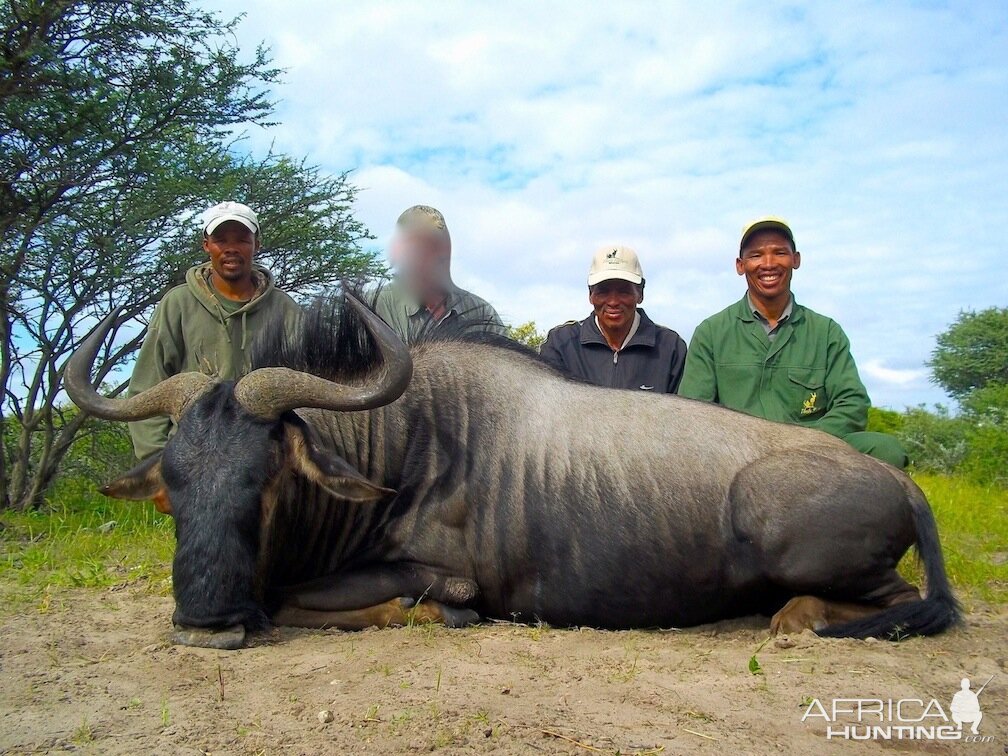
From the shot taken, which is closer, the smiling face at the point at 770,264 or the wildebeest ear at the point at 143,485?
the wildebeest ear at the point at 143,485

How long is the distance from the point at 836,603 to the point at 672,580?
0.82 metres

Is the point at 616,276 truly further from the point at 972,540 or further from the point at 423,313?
the point at 972,540

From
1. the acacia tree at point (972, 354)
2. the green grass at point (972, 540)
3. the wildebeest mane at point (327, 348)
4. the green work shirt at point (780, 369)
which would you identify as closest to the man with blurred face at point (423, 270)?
the green work shirt at point (780, 369)

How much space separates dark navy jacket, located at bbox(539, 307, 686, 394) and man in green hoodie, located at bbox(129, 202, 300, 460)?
215 cm

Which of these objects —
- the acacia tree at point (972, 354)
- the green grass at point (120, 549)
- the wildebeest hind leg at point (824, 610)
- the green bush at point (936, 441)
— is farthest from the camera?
the acacia tree at point (972, 354)

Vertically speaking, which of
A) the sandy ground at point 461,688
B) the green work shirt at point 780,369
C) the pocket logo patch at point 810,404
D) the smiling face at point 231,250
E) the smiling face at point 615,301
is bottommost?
the sandy ground at point 461,688

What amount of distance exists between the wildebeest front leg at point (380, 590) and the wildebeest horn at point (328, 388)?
3.01ft

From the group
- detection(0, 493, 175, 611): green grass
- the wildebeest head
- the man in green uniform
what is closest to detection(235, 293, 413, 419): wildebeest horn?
the wildebeest head

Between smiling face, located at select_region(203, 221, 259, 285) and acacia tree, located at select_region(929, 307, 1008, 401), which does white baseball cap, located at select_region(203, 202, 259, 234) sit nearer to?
smiling face, located at select_region(203, 221, 259, 285)

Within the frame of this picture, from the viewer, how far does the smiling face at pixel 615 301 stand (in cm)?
683

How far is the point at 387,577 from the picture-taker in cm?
468

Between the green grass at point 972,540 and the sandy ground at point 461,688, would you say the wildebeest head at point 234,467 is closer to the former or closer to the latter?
the sandy ground at point 461,688

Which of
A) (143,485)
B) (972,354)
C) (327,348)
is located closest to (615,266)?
(327,348)

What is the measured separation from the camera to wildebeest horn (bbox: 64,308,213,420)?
4.64m
